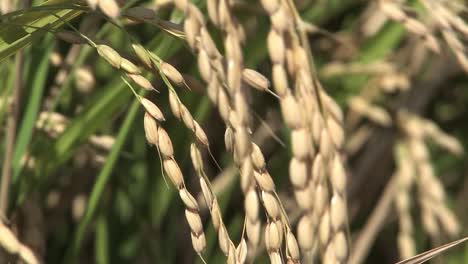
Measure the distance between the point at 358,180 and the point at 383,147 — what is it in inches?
3.7

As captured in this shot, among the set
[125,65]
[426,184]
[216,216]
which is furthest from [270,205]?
[426,184]

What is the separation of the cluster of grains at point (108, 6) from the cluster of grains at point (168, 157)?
0.11 m

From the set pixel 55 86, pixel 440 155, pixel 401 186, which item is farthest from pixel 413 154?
pixel 55 86

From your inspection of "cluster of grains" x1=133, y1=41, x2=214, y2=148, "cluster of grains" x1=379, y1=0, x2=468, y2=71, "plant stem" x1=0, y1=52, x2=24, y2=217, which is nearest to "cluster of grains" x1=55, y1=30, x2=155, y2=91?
"cluster of grains" x1=133, y1=41, x2=214, y2=148

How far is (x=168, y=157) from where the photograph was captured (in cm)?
87

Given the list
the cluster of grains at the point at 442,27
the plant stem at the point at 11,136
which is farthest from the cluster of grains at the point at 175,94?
the cluster of grains at the point at 442,27

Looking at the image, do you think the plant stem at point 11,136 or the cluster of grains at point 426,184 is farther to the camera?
the cluster of grains at point 426,184

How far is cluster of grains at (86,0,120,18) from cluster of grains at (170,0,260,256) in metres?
0.06

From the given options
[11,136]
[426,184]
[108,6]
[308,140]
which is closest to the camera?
[108,6]

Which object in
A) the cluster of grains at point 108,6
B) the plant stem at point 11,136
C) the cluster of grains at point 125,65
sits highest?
the cluster of grains at point 108,6

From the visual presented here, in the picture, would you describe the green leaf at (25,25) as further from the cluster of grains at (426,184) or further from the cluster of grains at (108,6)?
the cluster of grains at (426,184)

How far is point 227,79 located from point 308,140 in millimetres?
143

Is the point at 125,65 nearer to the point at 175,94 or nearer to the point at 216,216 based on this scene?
the point at 175,94

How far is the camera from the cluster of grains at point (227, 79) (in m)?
0.80
